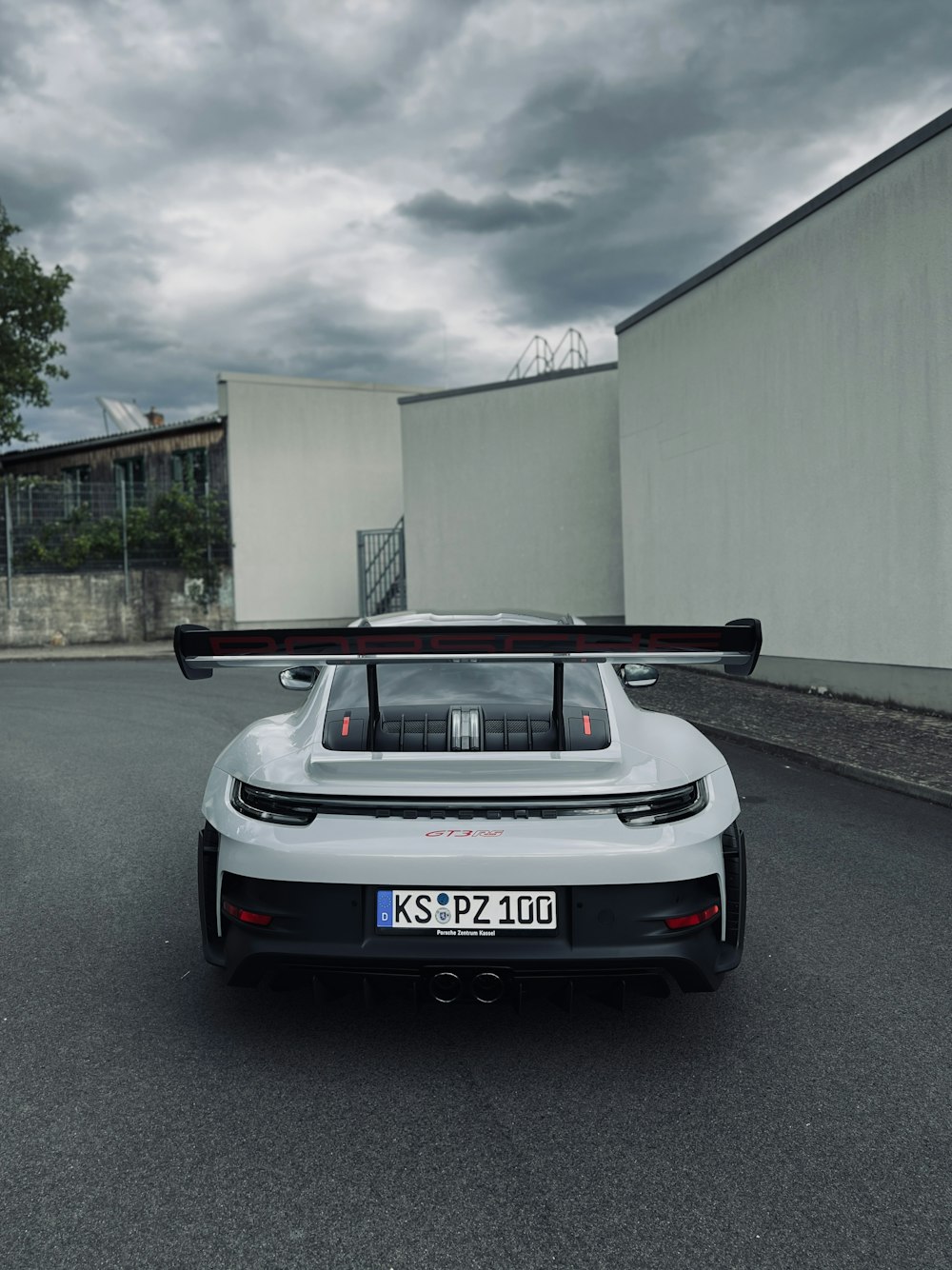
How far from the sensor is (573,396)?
1897 cm

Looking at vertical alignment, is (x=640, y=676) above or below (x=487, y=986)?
above

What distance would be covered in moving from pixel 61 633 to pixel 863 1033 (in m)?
22.8

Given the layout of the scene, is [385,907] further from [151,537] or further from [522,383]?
[151,537]

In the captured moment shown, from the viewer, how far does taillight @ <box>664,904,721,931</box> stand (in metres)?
3.03

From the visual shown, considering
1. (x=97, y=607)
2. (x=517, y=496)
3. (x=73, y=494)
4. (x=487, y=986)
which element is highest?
(x=73, y=494)

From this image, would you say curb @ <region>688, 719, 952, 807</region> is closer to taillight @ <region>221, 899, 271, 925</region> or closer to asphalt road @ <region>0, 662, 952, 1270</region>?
asphalt road @ <region>0, 662, 952, 1270</region>

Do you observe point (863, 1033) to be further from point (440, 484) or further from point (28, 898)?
point (440, 484)

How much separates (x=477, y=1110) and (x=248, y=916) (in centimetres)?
86

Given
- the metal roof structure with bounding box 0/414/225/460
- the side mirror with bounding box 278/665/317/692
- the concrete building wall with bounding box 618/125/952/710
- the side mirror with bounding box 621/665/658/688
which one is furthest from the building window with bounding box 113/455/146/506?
the side mirror with bounding box 621/665/658/688

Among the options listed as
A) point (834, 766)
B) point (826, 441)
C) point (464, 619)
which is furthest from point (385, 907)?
point (826, 441)

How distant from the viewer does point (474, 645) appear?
307 centimetres

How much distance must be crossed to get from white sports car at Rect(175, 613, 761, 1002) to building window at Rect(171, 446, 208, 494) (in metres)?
23.8

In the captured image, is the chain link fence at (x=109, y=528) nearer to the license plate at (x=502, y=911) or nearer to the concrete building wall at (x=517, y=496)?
the concrete building wall at (x=517, y=496)

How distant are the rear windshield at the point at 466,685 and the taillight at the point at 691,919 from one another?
84 cm
